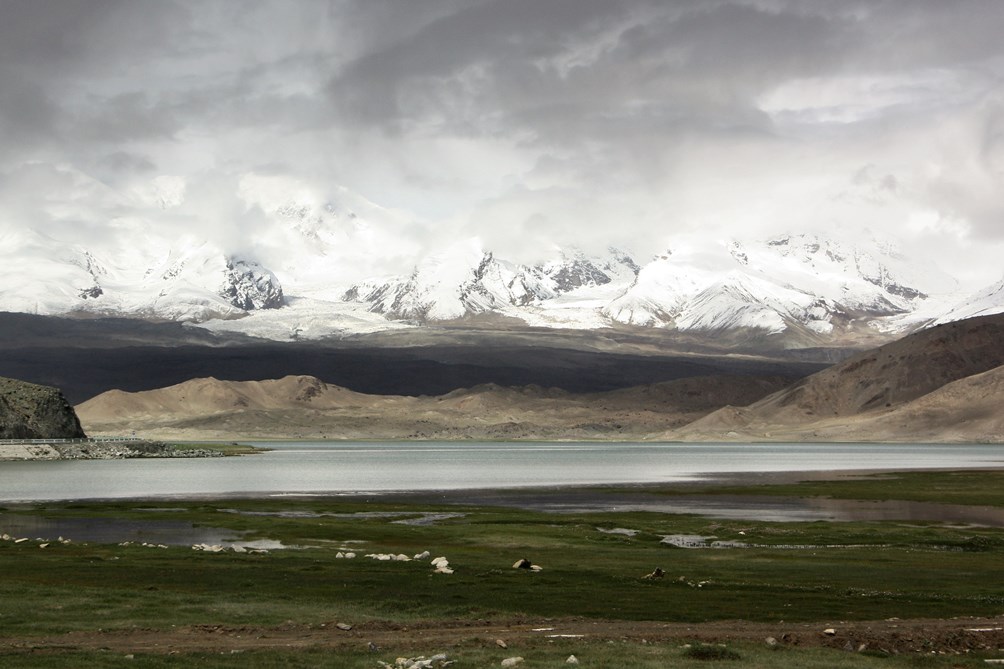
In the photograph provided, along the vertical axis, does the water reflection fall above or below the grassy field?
below

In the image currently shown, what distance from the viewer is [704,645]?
89.8 feet

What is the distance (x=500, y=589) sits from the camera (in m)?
37.2

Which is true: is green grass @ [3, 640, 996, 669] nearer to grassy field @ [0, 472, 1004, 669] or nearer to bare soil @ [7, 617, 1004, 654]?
grassy field @ [0, 472, 1004, 669]

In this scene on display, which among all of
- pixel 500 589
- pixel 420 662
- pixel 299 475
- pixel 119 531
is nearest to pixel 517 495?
pixel 119 531

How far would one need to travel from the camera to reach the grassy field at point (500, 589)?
27.1m

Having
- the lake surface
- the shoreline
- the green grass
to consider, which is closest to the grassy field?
the green grass

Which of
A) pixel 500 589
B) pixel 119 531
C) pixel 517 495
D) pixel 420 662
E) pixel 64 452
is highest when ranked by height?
pixel 420 662

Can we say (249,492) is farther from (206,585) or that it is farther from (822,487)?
(206,585)

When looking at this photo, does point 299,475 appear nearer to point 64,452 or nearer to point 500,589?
point 64,452

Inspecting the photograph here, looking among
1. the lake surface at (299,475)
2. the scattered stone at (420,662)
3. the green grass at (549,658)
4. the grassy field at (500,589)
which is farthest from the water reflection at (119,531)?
the scattered stone at (420,662)

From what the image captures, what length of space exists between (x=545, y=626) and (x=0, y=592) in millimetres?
15373

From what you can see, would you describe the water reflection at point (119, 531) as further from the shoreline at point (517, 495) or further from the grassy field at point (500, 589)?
the shoreline at point (517, 495)

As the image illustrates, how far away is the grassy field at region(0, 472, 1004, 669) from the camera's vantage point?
27109mm

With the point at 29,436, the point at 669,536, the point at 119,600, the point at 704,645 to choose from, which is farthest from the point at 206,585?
the point at 29,436
